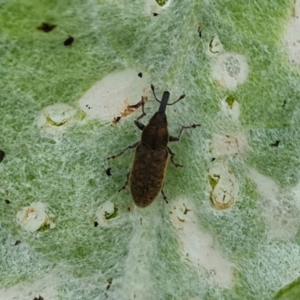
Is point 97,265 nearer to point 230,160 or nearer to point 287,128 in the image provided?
point 230,160

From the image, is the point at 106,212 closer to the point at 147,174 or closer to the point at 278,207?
the point at 147,174

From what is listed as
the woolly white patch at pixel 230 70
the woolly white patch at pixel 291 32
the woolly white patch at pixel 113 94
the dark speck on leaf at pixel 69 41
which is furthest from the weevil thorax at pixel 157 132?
the woolly white patch at pixel 291 32

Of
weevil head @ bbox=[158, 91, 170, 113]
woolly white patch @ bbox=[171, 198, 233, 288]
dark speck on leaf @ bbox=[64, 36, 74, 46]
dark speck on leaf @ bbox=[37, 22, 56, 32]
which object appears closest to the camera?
dark speck on leaf @ bbox=[37, 22, 56, 32]

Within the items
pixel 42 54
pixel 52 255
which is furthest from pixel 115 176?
pixel 42 54

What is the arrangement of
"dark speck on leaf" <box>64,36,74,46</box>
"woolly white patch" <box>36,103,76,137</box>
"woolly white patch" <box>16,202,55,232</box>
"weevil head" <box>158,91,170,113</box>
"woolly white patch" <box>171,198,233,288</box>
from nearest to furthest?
"dark speck on leaf" <box>64,36,74,46</box>
"woolly white patch" <box>36,103,76,137</box>
"weevil head" <box>158,91,170,113</box>
"woolly white patch" <box>16,202,55,232</box>
"woolly white patch" <box>171,198,233,288</box>

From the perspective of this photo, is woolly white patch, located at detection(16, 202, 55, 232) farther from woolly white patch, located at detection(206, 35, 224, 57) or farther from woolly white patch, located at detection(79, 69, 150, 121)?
woolly white patch, located at detection(206, 35, 224, 57)

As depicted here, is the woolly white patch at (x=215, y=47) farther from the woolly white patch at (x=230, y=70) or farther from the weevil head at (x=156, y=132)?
the weevil head at (x=156, y=132)

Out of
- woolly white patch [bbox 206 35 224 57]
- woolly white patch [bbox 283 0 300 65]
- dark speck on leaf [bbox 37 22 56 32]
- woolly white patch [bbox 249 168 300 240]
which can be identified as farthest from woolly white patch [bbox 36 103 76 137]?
woolly white patch [bbox 283 0 300 65]

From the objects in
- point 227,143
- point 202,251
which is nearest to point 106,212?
point 202,251
